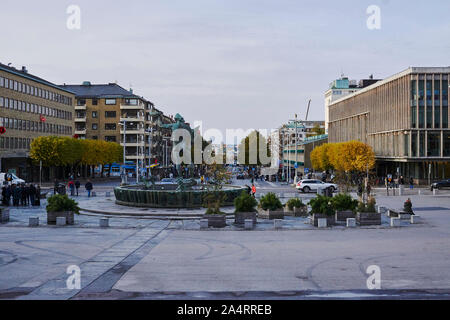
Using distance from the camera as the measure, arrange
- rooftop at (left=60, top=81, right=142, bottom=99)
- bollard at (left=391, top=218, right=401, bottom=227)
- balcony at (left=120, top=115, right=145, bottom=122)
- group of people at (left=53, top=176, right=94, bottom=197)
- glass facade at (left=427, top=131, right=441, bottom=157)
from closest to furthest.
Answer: bollard at (left=391, top=218, right=401, bottom=227)
group of people at (left=53, top=176, right=94, bottom=197)
glass facade at (left=427, top=131, right=441, bottom=157)
balcony at (left=120, top=115, right=145, bottom=122)
rooftop at (left=60, top=81, right=142, bottom=99)

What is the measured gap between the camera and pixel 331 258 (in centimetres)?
1582

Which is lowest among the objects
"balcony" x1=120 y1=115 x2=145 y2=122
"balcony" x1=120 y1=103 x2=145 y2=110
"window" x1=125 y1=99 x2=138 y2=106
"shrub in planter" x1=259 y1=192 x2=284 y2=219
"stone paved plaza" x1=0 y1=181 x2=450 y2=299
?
"stone paved plaza" x1=0 y1=181 x2=450 y2=299

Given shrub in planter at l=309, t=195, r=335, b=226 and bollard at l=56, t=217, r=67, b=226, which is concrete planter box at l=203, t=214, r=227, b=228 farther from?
bollard at l=56, t=217, r=67, b=226

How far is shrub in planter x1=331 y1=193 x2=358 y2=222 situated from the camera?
25.2 metres

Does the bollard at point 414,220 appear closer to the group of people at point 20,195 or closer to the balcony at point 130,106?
the group of people at point 20,195

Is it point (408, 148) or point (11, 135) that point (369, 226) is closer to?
point (408, 148)

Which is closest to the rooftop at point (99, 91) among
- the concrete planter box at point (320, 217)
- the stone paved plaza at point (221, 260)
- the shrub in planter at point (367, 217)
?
the stone paved plaza at point (221, 260)

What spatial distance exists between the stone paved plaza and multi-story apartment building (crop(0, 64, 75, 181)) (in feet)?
145

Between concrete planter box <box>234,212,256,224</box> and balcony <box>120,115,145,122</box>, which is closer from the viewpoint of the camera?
concrete planter box <box>234,212,256,224</box>

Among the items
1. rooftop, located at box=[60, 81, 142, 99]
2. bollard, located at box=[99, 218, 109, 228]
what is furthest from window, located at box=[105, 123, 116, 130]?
bollard, located at box=[99, 218, 109, 228]

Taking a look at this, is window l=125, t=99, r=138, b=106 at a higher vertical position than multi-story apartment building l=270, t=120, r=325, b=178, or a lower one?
higher

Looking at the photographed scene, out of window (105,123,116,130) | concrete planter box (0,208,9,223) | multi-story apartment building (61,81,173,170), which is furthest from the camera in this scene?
window (105,123,116,130)

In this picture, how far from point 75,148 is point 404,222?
5544 centimetres
